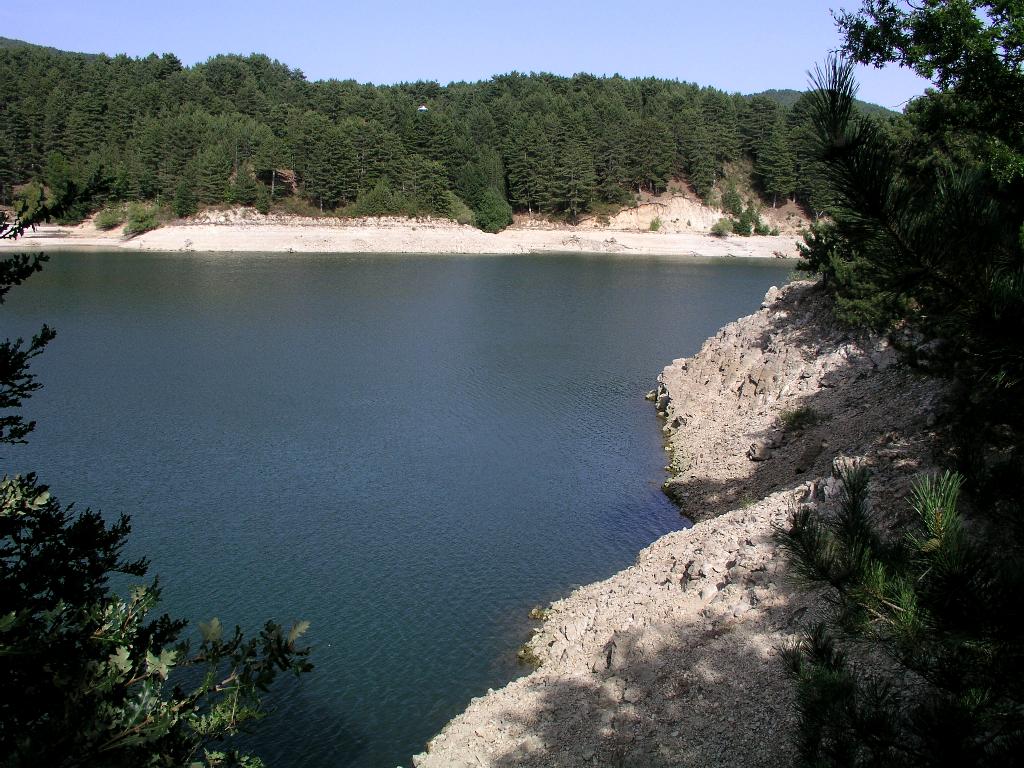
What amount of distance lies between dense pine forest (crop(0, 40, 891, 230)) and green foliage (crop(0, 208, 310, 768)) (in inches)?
2637

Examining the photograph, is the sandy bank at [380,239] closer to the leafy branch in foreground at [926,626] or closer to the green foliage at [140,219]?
the green foliage at [140,219]

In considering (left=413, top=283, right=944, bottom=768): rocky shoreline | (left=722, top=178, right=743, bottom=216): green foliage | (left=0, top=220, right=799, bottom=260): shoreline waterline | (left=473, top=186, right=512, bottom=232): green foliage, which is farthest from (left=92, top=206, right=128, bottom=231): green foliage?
(left=413, top=283, right=944, bottom=768): rocky shoreline

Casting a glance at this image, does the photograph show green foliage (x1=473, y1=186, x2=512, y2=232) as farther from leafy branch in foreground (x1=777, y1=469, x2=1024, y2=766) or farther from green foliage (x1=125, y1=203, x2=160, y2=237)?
leafy branch in foreground (x1=777, y1=469, x2=1024, y2=766)

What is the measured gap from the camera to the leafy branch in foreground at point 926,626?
3.79 m

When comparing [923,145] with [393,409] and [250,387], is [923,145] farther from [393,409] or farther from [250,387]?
[250,387]

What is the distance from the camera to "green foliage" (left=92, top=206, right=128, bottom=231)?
229 feet

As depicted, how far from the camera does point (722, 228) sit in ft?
264

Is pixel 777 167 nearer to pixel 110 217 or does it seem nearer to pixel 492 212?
pixel 492 212

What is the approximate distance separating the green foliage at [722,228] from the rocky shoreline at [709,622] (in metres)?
62.3

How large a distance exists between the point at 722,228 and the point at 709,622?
73.9 metres

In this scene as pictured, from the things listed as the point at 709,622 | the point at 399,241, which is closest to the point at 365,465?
the point at 709,622

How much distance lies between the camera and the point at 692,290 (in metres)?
52.5

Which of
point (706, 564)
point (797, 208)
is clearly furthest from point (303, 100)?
point (706, 564)

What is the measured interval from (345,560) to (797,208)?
78.1 metres
